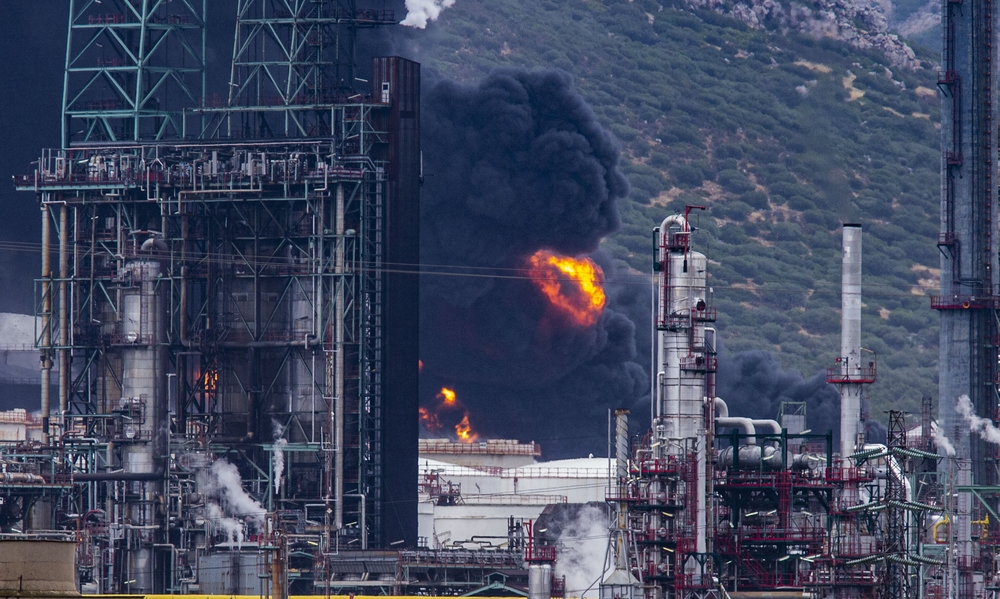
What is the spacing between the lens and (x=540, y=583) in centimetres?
7562

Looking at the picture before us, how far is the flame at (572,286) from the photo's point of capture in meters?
132

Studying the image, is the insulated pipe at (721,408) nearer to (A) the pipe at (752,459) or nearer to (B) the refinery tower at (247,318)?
(A) the pipe at (752,459)

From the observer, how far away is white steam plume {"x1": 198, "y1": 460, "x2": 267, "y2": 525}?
307 ft

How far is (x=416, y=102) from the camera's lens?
9962 centimetres

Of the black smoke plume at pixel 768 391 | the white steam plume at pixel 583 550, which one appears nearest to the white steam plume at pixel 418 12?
the black smoke plume at pixel 768 391

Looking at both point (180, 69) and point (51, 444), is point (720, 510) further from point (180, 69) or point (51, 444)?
point (180, 69)

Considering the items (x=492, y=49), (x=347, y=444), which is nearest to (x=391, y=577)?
(x=347, y=444)

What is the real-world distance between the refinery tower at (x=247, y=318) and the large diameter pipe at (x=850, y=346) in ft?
81.1

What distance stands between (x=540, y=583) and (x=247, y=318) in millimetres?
30421

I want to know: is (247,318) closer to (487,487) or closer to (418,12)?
(487,487)

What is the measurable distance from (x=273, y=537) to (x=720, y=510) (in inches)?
703

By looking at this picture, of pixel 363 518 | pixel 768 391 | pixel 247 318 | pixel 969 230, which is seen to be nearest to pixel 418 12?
pixel 768 391

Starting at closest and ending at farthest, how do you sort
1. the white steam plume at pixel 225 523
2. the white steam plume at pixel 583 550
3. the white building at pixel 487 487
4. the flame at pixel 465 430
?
1. the white steam plume at pixel 583 550
2. the white steam plume at pixel 225 523
3. the white building at pixel 487 487
4. the flame at pixel 465 430

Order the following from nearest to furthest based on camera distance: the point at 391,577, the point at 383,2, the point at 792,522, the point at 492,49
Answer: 1. the point at 792,522
2. the point at 391,577
3. the point at 383,2
4. the point at 492,49
